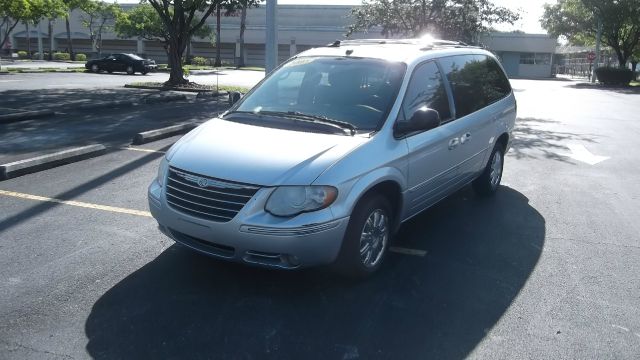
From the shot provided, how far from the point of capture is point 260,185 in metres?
3.96

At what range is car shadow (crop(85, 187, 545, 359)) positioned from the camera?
3.57 metres

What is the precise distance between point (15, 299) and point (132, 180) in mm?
3593

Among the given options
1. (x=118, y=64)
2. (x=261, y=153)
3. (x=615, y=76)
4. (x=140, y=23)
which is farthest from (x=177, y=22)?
(x=615, y=76)

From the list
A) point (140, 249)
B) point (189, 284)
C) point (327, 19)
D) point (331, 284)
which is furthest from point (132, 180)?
point (327, 19)

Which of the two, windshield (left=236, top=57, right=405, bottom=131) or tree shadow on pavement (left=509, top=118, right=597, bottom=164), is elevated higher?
windshield (left=236, top=57, right=405, bottom=131)

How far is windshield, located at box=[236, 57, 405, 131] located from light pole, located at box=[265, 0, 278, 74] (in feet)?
24.5

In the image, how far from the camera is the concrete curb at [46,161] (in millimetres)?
7373

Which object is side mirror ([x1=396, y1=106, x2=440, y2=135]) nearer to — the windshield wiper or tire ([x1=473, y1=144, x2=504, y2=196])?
the windshield wiper

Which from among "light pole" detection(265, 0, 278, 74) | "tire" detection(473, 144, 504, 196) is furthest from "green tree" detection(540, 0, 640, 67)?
"tire" detection(473, 144, 504, 196)

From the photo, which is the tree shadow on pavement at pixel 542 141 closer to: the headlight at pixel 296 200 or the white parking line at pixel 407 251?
the white parking line at pixel 407 251

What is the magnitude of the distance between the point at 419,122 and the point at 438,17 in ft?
70.7

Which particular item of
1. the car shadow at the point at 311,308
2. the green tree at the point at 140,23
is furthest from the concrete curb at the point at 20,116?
the green tree at the point at 140,23

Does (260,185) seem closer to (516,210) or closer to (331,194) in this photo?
(331,194)

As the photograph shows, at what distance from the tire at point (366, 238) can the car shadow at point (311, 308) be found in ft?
0.51
